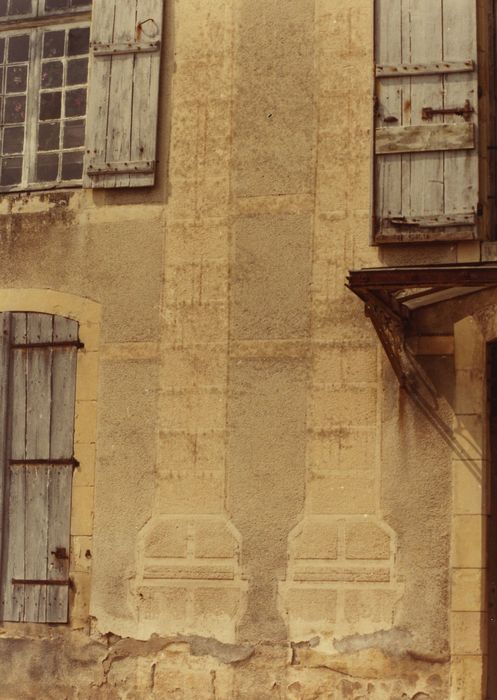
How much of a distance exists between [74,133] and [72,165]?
218 mm

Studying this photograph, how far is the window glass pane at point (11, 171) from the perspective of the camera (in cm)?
1005

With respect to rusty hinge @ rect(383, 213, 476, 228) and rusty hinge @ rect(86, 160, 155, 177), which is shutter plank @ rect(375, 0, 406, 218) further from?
rusty hinge @ rect(86, 160, 155, 177)

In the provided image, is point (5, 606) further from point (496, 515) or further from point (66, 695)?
point (496, 515)

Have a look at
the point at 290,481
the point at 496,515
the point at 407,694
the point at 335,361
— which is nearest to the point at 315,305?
the point at 335,361

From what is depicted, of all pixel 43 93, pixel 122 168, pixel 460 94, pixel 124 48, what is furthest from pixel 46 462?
pixel 460 94

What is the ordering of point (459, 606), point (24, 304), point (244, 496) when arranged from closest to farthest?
point (459, 606)
point (244, 496)
point (24, 304)

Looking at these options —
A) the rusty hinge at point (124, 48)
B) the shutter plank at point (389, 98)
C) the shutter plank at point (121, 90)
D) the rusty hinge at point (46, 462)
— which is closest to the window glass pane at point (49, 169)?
the shutter plank at point (121, 90)

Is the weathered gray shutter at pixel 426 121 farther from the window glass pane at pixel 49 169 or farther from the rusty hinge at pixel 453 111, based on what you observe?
the window glass pane at pixel 49 169

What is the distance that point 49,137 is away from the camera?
10070 mm

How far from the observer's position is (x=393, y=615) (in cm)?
870

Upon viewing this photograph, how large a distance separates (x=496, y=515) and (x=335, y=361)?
50.8 inches

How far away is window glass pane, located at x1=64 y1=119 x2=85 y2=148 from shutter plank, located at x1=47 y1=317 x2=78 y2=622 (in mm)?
1181

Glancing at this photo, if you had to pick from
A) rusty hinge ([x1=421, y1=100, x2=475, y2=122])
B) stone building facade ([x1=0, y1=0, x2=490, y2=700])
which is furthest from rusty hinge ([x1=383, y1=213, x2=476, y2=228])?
rusty hinge ([x1=421, y1=100, x2=475, y2=122])

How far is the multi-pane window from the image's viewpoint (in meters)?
10.0
